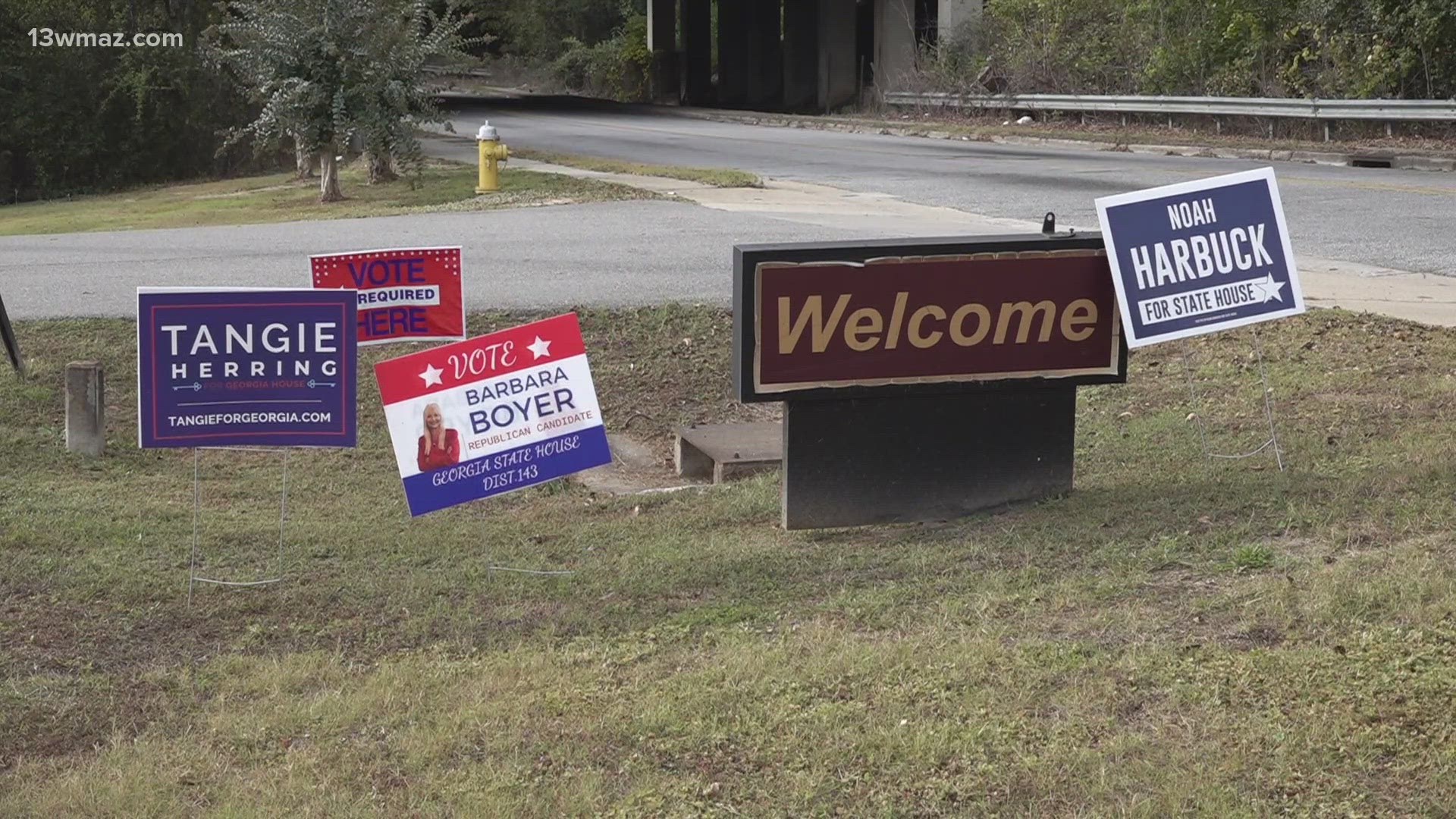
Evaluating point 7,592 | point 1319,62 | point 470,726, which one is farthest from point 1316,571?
point 1319,62

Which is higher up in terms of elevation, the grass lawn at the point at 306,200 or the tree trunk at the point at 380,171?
the tree trunk at the point at 380,171

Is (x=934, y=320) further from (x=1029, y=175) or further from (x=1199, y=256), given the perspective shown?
(x=1029, y=175)

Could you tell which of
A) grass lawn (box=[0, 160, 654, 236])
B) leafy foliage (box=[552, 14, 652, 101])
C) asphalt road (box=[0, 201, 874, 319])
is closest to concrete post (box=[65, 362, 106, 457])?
asphalt road (box=[0, 201, 874, 319])

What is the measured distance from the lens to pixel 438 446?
20.3 ft

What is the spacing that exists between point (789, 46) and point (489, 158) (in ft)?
87.7

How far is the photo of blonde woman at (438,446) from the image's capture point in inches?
243

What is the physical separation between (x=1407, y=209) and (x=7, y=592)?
44.2 ft

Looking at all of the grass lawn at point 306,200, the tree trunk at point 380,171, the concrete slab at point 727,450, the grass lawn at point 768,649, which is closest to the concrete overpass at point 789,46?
the grass lawn at point 306,200

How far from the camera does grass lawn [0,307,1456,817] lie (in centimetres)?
400

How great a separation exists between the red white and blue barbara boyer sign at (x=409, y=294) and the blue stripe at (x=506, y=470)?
2.24 meters

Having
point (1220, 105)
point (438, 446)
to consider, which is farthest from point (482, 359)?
point (1220, 105)

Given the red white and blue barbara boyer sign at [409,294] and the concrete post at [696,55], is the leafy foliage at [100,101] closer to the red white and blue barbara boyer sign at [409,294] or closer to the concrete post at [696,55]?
the concrete post at [696,55]

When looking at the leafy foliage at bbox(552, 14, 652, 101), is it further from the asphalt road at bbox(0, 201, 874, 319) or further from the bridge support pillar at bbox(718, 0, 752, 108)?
the asphalt road at bbox(0, 201, 874, 319)

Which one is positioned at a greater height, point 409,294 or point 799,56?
point 799,56
